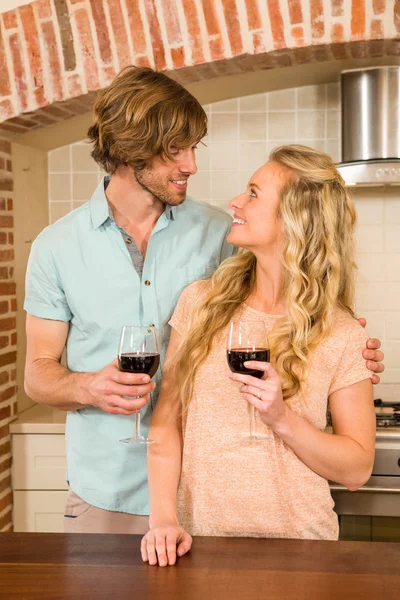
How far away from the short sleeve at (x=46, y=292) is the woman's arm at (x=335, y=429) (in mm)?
838

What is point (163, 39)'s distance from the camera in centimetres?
324

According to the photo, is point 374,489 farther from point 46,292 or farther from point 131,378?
point 131,378

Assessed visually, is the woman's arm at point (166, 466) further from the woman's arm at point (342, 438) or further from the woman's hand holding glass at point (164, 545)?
the woman's arm at point (342, 438)

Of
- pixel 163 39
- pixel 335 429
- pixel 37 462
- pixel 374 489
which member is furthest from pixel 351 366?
pixel 37 462

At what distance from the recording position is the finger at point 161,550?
1576 millimetres

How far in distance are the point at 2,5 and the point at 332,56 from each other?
1379 mm

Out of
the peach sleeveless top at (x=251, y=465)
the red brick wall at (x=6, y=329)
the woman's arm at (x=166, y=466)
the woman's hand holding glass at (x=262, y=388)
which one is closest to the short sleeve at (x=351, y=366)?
the peach sleeveless top at (x=251, y=465)

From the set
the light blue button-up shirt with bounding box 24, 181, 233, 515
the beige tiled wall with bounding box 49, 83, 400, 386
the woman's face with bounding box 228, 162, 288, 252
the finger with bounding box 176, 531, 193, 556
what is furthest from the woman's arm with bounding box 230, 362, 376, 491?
the beige tiled wall with bounding box 49, 83, 400, 386

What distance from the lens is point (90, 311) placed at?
2320 millimetres

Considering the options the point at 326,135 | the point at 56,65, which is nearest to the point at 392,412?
the point at 326,135

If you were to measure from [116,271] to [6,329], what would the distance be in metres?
1.51

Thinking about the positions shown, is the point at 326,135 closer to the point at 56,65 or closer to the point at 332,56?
the point at 332,56

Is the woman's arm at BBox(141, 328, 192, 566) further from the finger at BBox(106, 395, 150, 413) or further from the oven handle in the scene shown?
the oven handle

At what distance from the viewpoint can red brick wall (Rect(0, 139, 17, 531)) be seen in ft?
11.7
